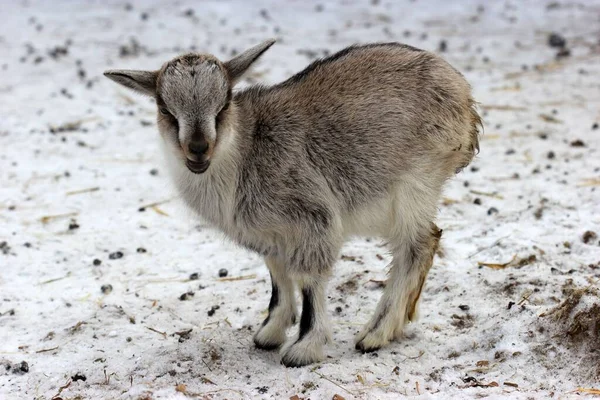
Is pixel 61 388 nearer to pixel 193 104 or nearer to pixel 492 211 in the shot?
pixel 193 104

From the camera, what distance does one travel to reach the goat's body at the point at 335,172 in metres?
4.88

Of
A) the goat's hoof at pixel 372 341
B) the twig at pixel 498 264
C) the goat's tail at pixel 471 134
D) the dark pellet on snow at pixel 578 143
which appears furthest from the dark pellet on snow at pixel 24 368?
the dark pellet on snow at pixel 578 143

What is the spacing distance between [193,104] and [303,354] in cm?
171

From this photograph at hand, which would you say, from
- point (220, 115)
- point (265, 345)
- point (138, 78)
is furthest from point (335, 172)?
point (138, 78)

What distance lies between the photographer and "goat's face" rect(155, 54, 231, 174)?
448 cm

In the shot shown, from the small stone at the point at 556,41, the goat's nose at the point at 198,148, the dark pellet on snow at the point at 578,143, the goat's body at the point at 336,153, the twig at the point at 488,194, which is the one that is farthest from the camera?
the small stone at the point at 556,41

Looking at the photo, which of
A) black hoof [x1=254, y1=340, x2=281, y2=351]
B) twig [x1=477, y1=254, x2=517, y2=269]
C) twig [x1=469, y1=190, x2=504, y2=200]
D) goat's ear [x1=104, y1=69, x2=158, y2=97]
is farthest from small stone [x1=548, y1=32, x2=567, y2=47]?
goat's ear [x1=104, y1=69, x2=158, y2=97]

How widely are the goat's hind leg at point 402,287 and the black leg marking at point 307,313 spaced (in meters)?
0.38

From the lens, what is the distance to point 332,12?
44.7ft

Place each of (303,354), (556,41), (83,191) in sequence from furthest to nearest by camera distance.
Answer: (556,41) → (83,191) → (303,354)

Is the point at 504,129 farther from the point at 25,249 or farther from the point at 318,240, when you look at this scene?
the point at 25,249

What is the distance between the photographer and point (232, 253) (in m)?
6.60

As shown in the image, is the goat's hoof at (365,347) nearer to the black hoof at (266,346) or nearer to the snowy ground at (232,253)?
the snowy ground at (232,253)

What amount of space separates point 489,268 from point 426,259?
2.82 feet
